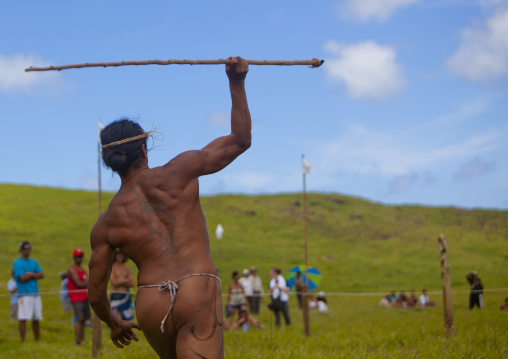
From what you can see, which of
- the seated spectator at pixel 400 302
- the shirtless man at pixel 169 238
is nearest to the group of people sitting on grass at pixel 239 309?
the seated spectator at pixel 400 302

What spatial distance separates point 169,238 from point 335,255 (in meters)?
39.1

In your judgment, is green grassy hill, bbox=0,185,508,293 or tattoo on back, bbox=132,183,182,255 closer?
tattoo on back, bbox=132,183,182,255

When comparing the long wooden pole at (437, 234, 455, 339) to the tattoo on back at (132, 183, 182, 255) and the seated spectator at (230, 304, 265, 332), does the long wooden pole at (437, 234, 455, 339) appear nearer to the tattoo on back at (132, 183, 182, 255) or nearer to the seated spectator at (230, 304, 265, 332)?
the seated spectator at (230, 304, 265, 332)

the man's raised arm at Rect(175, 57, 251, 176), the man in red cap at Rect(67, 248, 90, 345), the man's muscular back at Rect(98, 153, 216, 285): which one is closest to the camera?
the man's muscular back at Rect(98, 153, 216, 285)

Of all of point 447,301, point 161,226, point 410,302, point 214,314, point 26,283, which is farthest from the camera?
point 410,302

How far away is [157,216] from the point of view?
3895 millimetres

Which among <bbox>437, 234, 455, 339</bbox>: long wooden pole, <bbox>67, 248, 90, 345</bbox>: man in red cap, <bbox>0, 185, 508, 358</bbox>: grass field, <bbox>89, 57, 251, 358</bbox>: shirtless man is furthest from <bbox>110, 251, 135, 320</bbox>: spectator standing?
<bbox>89, 57, 251, 358</bbox>: shirtless man

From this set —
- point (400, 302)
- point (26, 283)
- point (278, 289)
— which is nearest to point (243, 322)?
point (278, 289)

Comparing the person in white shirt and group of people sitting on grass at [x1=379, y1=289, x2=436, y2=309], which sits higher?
the person in white shirt

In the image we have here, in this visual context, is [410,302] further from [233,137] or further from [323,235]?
[323,235]

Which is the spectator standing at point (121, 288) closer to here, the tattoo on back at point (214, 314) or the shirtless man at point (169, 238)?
the shirtless man at point (169, 238)

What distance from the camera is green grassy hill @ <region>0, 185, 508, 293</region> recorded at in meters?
35.8

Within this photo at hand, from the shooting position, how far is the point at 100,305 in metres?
4.11

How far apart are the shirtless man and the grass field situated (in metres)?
3.65
